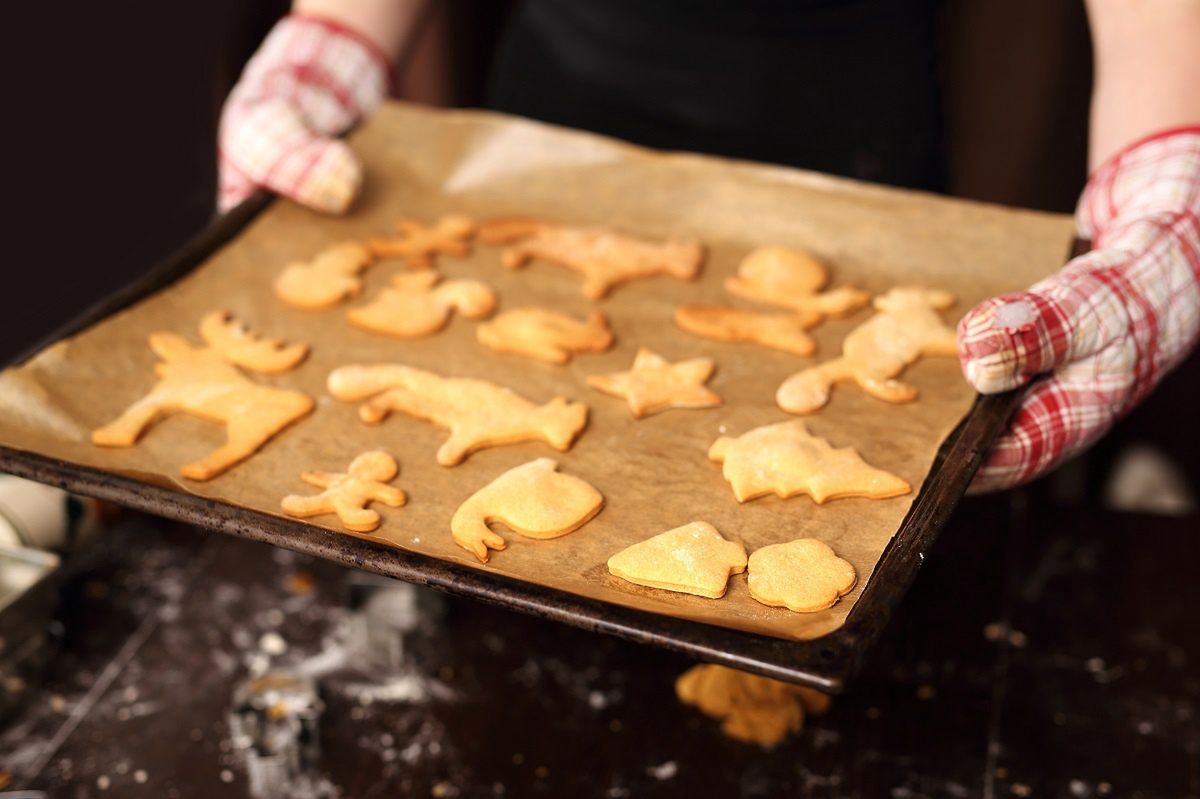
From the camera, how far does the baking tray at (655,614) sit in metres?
0.89

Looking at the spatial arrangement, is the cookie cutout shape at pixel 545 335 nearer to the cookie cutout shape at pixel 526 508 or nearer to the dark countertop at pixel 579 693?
the cookie cutout shape at pixel 526 508

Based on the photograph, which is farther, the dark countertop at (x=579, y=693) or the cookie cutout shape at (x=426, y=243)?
the cookie cutout shape at (x=426, y=243)

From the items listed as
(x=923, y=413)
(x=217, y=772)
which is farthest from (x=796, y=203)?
(x=217, y=772)

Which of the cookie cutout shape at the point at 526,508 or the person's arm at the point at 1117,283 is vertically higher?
the person's arm at the point at 1117,283

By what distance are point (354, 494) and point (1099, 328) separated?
73 cm

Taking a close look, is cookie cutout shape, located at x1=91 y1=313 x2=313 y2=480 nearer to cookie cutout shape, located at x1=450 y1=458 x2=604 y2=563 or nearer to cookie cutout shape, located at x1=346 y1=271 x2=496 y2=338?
cookie cutout shape, located at x1=346 y1=271 x2=496 y2=338

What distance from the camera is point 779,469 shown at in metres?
1.14

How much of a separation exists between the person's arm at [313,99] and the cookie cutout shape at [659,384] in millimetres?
517

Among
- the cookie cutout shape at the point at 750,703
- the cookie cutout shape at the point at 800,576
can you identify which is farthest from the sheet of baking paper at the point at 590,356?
the cookie cutout shape at the point at 750,703

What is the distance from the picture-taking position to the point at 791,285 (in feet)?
4.83

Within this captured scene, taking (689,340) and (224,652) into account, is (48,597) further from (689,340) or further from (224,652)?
(689,340)

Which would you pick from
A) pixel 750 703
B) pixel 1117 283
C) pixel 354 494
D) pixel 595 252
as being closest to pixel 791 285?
pixel 595 252

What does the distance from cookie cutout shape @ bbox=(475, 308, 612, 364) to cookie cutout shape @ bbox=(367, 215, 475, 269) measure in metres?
0.18

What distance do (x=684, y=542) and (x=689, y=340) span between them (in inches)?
16.4
